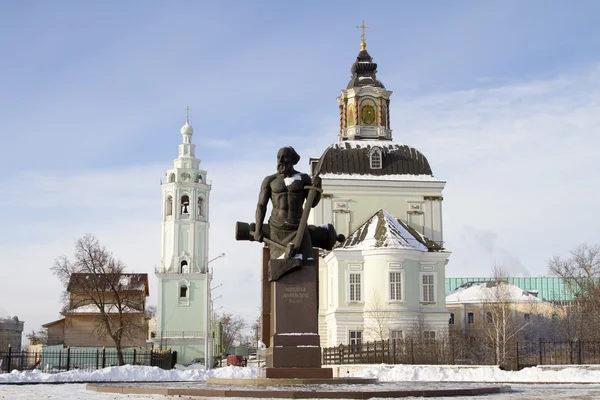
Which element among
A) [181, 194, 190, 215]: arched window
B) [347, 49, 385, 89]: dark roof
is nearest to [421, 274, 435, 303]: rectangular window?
[347, 49, 385, 89]: dark roof

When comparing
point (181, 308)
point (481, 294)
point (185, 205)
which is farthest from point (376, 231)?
point (185, 205)

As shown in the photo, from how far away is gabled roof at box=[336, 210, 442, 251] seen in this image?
173ft

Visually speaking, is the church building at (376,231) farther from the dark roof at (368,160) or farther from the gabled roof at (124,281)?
the gabled roof at (124,281)

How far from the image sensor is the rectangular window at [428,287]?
5311cm

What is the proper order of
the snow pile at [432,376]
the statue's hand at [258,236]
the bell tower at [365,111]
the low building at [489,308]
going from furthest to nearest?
the low building at [489,308], the bell tower at [365,111], the snow pile at [432,376], the statue's hand at [258,236]

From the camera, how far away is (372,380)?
16.4 meters

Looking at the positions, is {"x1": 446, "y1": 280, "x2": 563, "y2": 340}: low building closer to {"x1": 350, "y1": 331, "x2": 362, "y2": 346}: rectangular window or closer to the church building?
the church building

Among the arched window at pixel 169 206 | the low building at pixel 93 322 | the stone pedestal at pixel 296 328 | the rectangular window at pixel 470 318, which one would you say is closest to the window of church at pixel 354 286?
the low building at pixel 93 322

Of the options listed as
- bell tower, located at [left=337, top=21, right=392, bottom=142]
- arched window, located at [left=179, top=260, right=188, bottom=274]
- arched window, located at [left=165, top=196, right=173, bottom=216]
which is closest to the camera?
bell tower, located at [left=337, top=21, right=392, bottom=142]

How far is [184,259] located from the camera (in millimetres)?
84000

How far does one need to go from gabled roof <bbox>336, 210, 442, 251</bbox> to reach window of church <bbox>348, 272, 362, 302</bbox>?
181 centimetres

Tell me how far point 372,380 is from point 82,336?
66299 millimetres

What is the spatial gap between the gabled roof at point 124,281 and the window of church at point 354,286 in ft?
68.1

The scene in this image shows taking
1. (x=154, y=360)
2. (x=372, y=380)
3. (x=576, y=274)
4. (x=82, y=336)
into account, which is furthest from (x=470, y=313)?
(x=372, y=380)
